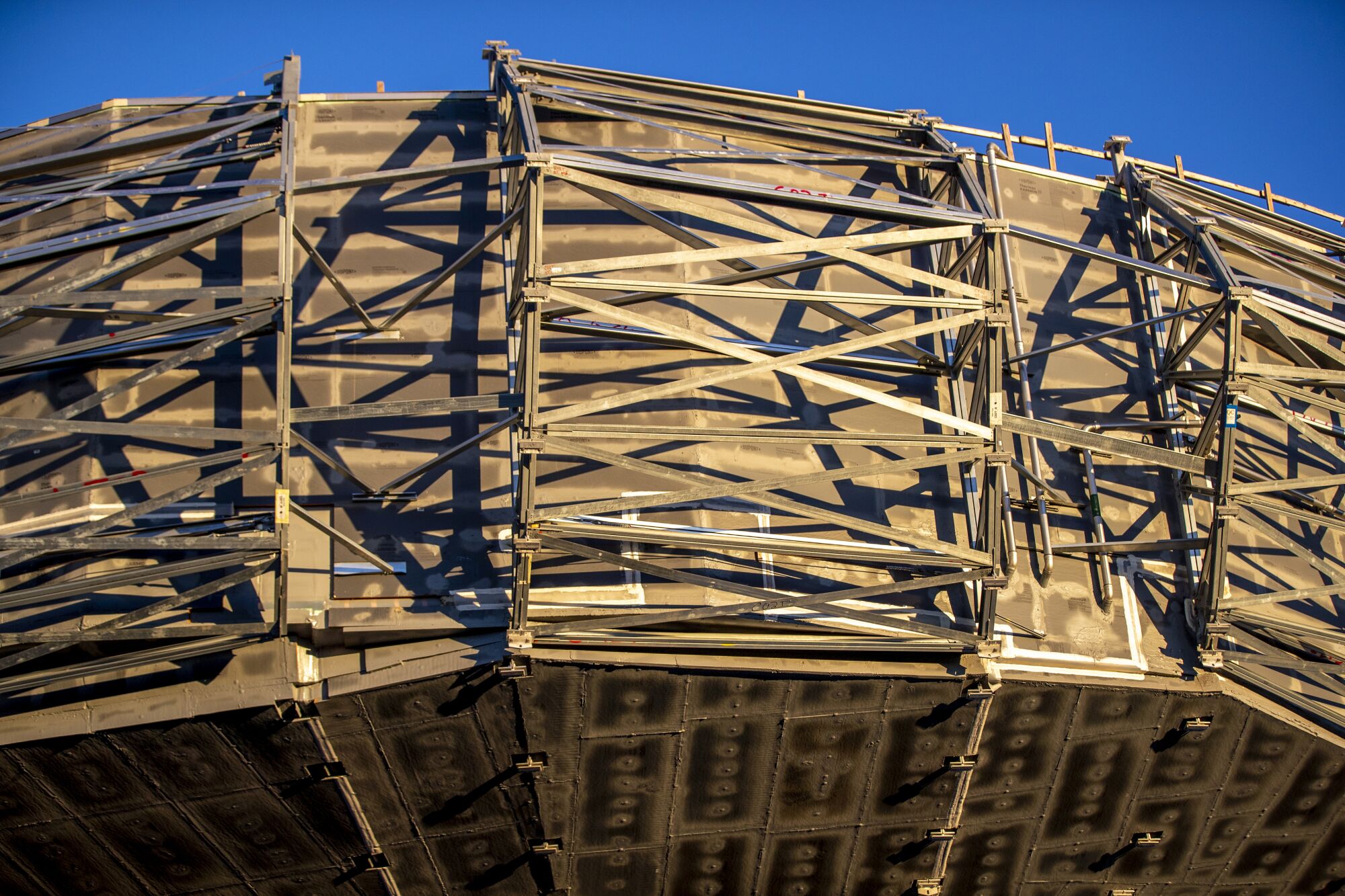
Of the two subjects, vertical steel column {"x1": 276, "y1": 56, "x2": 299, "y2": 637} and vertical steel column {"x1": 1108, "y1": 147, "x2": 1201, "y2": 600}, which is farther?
vertical steel column {"x1": 1108, "y1": 147, "x2": 1201, "y2": 600}

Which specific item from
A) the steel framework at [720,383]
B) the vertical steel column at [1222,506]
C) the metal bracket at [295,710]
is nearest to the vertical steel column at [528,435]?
the steel framework at [720,383]

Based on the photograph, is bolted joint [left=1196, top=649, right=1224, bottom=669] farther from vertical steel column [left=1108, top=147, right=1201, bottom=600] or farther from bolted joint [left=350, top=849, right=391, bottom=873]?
bolted joint [left=350, top=849, right=391, bottom=873]

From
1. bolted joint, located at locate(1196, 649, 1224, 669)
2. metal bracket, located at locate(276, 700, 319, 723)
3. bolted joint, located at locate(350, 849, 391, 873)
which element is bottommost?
bolted joint, located at locate(350, 849, 391, 873)

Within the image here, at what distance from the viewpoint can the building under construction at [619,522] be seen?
16.4 m

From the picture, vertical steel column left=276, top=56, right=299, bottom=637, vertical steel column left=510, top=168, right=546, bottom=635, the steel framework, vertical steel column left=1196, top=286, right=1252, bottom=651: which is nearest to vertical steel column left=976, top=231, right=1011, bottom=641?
the steel framework

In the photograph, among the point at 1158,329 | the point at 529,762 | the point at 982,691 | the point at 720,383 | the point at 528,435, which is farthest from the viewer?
the point at 1158,329

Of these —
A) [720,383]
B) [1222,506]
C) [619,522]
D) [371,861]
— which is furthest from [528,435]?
[1222,506]

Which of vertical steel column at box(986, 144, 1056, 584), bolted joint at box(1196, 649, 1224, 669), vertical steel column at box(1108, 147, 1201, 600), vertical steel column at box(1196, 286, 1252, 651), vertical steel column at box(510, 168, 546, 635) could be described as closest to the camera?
vertical steel column at box(510, 168, 546, 635)

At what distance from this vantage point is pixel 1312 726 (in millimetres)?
19078

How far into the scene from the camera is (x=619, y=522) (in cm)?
1720

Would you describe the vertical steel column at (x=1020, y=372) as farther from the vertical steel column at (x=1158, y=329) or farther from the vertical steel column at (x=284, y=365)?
the vertical steel column at (x=284, y=365)

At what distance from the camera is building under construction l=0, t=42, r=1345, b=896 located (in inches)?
647

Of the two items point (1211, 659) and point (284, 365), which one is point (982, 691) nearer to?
point (1211, 659)

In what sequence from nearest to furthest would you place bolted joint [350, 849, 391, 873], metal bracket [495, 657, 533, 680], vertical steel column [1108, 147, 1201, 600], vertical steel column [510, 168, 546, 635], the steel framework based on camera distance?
vertical steel column [510, 168, 546, 635]
metal bracket [495, 657, 533, 680]
the steel framework
bolted joint [350, 849, 391, 873]
vertical steel column [1108, 147, 1201, 600]
